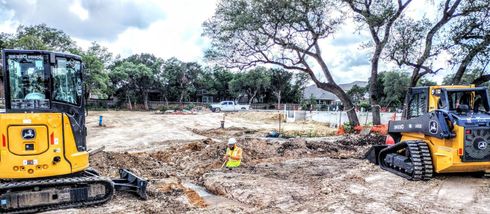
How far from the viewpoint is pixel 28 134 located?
6008mm

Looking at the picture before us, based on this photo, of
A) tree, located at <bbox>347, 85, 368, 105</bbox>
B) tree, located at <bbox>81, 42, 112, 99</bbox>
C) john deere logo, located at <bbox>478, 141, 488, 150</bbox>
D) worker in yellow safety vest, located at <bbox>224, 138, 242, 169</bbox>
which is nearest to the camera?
john deere logo, located at <bbox>478, 141, 488, 150</bbox>

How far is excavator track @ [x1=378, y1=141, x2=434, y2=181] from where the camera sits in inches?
319

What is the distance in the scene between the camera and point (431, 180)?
26.9ft

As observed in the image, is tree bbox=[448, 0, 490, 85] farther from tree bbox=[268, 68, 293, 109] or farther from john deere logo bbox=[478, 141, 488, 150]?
tree bbox=[268, 68, 293, 109]

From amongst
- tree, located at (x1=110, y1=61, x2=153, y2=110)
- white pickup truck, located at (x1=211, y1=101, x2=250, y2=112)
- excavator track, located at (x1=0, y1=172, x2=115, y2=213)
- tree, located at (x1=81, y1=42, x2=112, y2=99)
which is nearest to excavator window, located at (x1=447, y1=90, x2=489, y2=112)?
excavator track, located at (x1=0, y1=172, x2=115, y2=213)

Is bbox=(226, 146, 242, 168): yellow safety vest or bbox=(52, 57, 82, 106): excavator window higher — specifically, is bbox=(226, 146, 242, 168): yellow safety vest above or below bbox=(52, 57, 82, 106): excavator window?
below

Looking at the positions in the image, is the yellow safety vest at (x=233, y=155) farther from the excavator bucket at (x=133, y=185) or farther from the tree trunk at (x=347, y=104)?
the tree trunk at (x=347, y=104)

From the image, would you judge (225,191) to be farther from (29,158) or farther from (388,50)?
(388,50)

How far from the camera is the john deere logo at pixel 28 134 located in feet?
19.7

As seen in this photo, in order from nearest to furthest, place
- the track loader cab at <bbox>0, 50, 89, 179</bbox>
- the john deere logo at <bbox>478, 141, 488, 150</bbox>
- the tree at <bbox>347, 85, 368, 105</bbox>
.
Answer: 1. the track loader cab at <bbox>0, 50, 89, 179</bbox>
2. the john deere logo at <bbox>478, 141, 488, 150</bbox>
3. the tree at <bbox>347, 85, 368, 105</bbox>

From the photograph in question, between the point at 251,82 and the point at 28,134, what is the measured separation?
155ft

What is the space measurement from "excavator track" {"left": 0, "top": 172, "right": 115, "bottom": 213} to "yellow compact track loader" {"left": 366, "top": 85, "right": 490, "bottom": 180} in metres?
6.21

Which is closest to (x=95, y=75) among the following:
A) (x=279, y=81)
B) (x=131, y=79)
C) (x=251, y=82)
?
(x=131, y=79)

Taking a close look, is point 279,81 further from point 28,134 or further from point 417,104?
point 28,134
